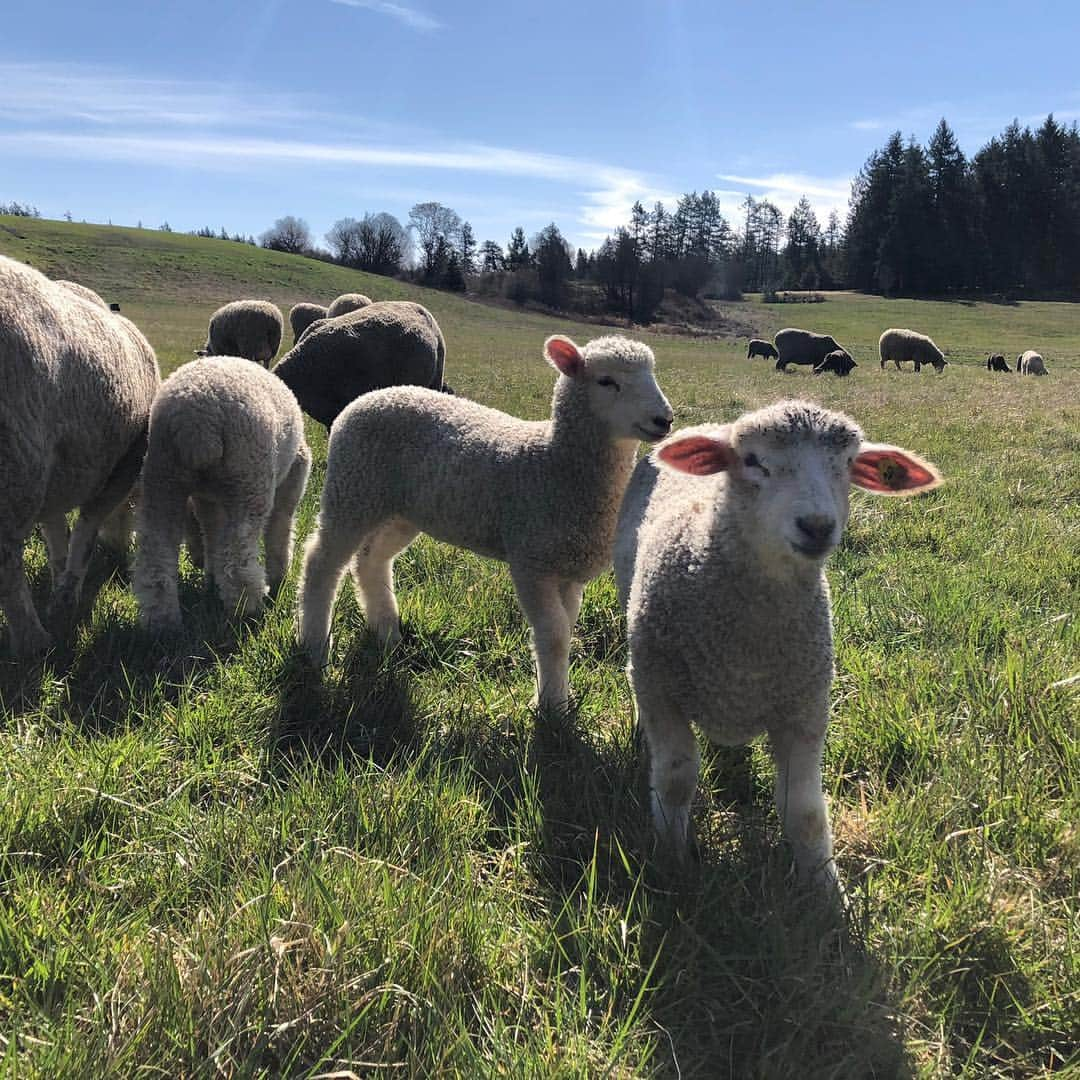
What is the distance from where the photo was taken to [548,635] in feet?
11.1

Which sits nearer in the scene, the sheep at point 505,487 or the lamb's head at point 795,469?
the lamb's head at point 795,469

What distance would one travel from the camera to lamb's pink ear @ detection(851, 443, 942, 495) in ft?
7.59

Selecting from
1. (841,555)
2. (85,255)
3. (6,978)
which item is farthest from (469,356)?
(85,255)

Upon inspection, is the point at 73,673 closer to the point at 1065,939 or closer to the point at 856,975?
the point at 856,975

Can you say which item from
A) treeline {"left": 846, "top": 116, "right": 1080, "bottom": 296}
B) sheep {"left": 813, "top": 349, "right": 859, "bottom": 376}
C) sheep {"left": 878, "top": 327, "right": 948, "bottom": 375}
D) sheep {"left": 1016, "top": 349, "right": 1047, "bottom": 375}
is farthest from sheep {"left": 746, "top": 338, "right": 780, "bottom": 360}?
treeline {"left": 846, "top": 116, "right": 1080, "bottom": 296}

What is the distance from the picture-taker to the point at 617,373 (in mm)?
3412

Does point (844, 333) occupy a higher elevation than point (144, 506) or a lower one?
higher

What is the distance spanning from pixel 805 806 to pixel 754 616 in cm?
58

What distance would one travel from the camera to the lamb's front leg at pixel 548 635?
3379mm

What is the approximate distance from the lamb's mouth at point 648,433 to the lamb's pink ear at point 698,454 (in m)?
0.87

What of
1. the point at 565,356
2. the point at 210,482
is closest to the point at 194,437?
the point at 210,482

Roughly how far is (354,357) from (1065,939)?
7.16m

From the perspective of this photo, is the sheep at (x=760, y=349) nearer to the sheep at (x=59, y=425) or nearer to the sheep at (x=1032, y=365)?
the sheep at (x=1032, y=365)

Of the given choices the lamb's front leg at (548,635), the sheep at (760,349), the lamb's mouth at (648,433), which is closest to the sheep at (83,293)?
the lamb's front leg at (548,635)
